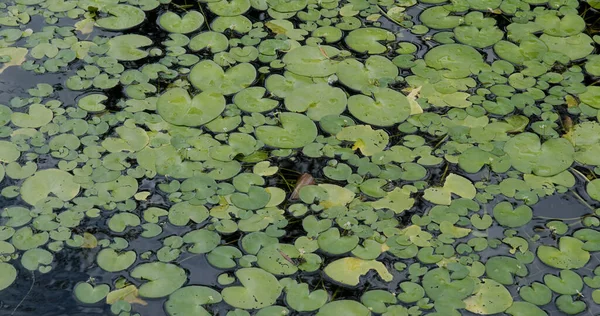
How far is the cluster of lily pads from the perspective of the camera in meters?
2.85

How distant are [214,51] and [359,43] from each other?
675 mm

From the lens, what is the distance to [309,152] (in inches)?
129

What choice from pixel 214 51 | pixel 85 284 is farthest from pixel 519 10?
pixel 85 284

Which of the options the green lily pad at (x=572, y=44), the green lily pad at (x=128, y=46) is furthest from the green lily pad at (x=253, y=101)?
the green lily pad at (x=572, y=44)

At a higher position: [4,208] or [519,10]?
[519,10]

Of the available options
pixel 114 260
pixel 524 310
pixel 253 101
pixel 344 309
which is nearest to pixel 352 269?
pixel 344 309

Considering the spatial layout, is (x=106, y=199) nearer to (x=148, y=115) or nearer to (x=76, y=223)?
(x=76, y=223)

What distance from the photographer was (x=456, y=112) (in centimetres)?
350

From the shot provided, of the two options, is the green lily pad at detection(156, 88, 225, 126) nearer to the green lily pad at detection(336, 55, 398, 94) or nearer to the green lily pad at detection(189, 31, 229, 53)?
the green lily pad at detection(189, 31, 229, 53)

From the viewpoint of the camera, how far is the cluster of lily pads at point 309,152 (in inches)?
112

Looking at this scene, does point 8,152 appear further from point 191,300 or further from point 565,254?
point 565,254

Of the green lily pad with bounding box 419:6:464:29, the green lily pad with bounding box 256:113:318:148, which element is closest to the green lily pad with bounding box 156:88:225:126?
the green lily pad with bounding box 256:113:318:148

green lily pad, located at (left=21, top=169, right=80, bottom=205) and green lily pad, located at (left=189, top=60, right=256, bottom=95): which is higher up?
green lily pad, located at (left=189, top=60, right=256, bottom=95)

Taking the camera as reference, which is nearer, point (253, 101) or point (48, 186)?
point (48, 186)
